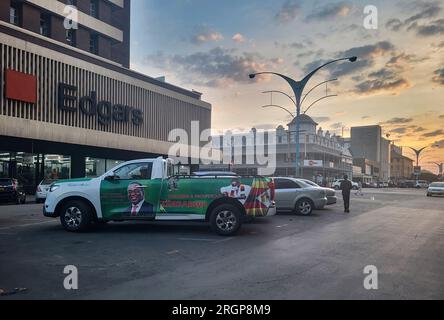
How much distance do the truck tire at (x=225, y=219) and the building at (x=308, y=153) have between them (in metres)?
58.1

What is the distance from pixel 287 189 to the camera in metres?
16.3

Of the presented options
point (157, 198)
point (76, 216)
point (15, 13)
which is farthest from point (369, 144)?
point (76, 216)

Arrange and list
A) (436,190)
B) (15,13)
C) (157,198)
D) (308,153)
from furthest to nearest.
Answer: (308,153) < (436,190) < (15,13) < (157,198)

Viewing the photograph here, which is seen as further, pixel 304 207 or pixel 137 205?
pixel 304 207

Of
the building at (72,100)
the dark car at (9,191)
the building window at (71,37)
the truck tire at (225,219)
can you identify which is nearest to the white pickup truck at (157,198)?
the truck tire at (225,219)

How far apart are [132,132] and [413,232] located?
29.4 metres

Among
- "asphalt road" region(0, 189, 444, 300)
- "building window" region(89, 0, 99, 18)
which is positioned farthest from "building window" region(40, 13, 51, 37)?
"asphalt road" region(0, 189, 444, 300)

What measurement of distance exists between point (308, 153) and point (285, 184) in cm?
6128

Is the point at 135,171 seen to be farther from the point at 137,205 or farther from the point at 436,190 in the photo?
the point at 436,190

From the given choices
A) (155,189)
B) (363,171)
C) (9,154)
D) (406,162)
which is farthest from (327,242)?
(406,162)

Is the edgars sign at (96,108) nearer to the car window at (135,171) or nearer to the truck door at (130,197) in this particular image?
the car window at (135,171)

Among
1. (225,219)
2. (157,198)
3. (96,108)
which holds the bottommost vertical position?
(225,219)

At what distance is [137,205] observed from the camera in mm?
10438

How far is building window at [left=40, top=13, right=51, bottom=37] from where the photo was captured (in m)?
35.0
